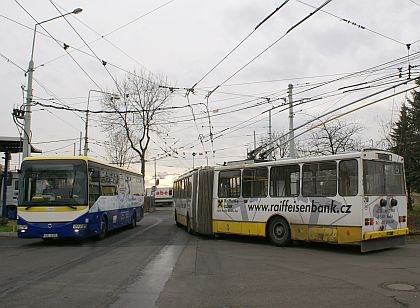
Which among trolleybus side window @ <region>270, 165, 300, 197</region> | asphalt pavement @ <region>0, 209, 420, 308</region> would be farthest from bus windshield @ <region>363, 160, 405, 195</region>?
trolleybus side window @ <region>270, 165, 300, 197</region>

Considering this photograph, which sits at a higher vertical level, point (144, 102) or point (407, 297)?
point (144, 102)

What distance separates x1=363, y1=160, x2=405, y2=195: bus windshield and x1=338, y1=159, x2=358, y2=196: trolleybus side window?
0.86ft

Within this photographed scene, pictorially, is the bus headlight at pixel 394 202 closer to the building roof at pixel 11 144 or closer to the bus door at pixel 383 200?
the bus door at pixel 383 200

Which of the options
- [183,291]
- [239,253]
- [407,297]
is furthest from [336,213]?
[183,291]

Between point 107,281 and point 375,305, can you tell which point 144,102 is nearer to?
point 107,281

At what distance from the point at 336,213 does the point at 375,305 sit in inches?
241

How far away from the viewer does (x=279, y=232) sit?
14.3 meters

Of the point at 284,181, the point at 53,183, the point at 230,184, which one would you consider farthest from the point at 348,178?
the point at 53,183

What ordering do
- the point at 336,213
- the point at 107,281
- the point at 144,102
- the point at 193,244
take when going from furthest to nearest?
1. the point at 144,102
2. the point at 193,244
3. the point at 336,213
4. the point at 107,281

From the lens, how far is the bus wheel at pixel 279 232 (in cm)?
1398

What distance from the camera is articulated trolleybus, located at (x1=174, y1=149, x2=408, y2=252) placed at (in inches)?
478

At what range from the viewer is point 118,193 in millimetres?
19703

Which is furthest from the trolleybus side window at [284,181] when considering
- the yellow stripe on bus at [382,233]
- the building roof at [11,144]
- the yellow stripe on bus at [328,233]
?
the building roof at [11,144]

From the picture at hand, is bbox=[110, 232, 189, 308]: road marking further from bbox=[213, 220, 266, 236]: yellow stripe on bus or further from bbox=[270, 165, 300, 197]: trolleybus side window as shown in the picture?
bbox=[270, 165, 300, 197]: trolleybus side window
